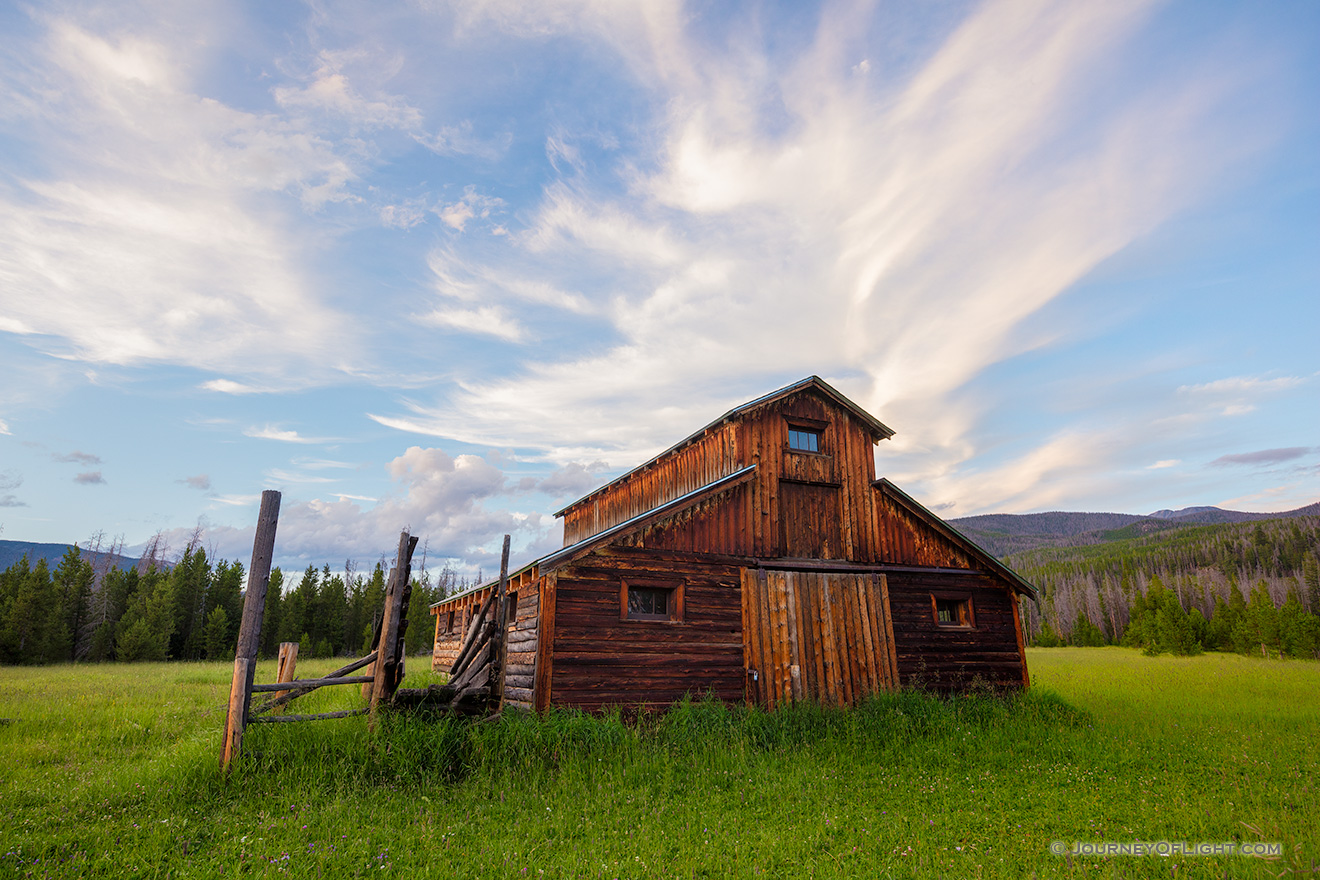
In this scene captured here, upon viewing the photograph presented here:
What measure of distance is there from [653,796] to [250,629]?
661 centimetres

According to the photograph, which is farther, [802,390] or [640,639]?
[802,390]

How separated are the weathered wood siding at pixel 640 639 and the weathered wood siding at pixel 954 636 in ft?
17.7

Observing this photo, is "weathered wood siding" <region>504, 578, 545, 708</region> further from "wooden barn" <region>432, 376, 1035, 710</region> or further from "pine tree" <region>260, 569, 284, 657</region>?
"pine tree" <region>260, 569, 284, 657</region>

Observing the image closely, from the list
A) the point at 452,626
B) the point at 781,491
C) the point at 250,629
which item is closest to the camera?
the point at 250,629

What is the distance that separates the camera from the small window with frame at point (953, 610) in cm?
1759

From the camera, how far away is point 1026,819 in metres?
8.20

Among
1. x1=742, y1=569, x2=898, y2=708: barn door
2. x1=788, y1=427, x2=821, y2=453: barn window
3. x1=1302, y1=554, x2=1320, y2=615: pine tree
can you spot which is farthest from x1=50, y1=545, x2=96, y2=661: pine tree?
x1=1302, y1=554, x2=1320, y2=615: pine tree

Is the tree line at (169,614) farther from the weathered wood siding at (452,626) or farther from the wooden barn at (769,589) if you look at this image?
the wooden barn at (769,589)

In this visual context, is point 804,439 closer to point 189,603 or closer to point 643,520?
point 643,520

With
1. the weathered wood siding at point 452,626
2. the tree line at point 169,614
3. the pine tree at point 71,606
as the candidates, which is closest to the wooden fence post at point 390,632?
the weathered wood siding at point 452,626

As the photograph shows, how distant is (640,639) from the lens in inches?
532

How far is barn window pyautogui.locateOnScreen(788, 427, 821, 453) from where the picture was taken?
17703 millimetres

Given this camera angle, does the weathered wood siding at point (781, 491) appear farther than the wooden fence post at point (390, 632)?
Yes

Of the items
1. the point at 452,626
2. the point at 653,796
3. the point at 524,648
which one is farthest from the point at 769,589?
the point at 452,626
